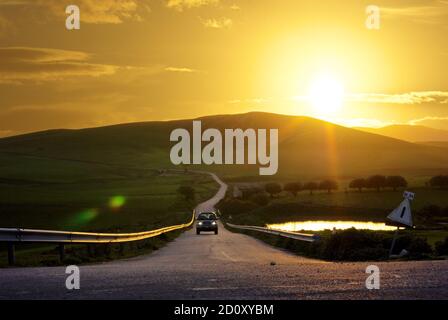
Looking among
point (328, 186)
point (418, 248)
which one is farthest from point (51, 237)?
point (328, 186)

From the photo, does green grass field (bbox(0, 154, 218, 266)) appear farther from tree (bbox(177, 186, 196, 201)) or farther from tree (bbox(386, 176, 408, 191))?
tree (bbox(386, 176, 408, 191))

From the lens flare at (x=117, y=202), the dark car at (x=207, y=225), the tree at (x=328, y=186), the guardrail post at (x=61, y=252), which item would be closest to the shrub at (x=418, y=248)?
the guardrail post at (x=61, y=252)

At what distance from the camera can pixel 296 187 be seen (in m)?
170

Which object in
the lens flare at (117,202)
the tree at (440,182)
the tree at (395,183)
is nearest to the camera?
the lens flare at (117,202)

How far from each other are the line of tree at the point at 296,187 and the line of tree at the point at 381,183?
7237 mm

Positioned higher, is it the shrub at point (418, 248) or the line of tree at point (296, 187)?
the line of tree at point (296, 187)

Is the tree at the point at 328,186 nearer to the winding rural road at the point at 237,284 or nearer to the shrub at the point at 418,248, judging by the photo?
the shrub at the point at 418,248

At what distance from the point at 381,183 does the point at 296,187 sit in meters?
19.1

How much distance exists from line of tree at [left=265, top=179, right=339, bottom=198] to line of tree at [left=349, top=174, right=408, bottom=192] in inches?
285

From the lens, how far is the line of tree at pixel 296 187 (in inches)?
6521

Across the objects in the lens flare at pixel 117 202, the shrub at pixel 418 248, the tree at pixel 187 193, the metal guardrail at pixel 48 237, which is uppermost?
the tree at pixel 187 193

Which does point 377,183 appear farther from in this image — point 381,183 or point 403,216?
point 403,216

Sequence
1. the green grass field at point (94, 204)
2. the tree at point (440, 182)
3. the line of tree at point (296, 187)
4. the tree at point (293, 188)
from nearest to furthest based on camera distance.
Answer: the green grass field at point (94, 204) → the tree at point (440, 182) → the line of tree at point (296, 187) → the tree at point (293, 188)

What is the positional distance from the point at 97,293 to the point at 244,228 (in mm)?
48088
